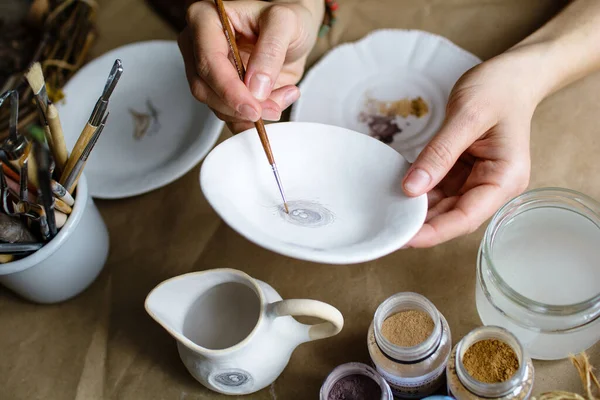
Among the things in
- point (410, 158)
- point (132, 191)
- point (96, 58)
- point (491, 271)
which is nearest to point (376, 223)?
point (491, 271)

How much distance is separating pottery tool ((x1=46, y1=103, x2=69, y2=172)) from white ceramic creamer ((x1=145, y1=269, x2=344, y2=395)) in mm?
181

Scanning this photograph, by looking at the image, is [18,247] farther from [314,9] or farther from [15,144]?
[314,9]

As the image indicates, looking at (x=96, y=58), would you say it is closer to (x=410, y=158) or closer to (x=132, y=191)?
(x=132, y=191)

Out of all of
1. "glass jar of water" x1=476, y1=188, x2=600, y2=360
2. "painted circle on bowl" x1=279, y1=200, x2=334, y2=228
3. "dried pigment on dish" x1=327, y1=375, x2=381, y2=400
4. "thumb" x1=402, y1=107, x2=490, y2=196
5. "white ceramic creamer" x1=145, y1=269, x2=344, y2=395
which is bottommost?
"dried pigment on dish" x1=327, y1=375, x2=381, y2=400

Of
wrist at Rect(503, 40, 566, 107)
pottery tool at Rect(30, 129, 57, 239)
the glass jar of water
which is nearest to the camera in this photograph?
pottery tool at Rect(30, 129, 57, 239)

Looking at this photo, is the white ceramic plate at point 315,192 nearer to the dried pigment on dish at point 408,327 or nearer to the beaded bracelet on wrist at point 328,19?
the dried pigment on dish at point 408,327

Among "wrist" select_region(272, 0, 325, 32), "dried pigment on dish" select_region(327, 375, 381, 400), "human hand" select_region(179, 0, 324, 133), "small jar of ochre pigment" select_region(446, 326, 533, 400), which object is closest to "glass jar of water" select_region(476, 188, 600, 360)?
"small jar of ochre pigment" select_region(446, 326, 533, 400)

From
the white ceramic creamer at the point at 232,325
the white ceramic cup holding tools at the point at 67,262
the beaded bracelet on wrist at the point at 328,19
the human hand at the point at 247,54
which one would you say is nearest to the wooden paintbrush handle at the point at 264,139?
the human hand at the point at 247,54

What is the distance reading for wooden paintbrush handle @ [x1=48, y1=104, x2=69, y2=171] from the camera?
0.59 m

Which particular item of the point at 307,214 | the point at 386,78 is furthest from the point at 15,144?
the point at 386,78

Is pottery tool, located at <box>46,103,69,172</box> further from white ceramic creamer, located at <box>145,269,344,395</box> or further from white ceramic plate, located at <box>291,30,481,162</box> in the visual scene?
white ceramic plate, located at <box>291,30,481,162</box>

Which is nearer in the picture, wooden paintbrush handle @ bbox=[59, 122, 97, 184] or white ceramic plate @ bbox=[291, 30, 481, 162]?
wooden paintbrush handle @ bbox=[59, 122, 97, 184]

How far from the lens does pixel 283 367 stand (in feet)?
2.03

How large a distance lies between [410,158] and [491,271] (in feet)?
0.79
